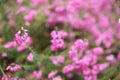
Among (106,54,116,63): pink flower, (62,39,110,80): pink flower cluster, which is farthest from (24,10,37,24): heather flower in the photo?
(106,54,116,63): pink flower

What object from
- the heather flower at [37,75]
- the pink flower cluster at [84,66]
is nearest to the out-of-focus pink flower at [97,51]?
the pink flower cluster at [84,66]

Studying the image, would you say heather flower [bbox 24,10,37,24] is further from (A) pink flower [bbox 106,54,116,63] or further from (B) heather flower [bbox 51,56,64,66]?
(A) pink flower [bbox 106,54,116,63]

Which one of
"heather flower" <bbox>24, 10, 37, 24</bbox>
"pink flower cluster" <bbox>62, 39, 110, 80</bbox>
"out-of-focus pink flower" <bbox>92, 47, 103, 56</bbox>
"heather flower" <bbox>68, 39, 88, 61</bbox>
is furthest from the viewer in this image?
"heather flower" <bbox>24, 10, 37, 24</bbox>

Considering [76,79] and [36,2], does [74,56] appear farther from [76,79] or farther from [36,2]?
[36,2]

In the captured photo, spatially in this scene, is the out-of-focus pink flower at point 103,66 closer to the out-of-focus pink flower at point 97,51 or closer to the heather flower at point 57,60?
the out-of-focus pink flower at point 97,51

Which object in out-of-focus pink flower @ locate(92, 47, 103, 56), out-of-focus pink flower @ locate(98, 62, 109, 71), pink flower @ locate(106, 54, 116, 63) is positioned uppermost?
out-of-focus pink flower @ locate(92, 47, 103, 56)

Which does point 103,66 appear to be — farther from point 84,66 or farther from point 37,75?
point 37,75

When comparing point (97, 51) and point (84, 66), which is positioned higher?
point (97, 51)

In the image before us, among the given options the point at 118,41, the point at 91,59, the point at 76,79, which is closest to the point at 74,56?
the point at 91,59

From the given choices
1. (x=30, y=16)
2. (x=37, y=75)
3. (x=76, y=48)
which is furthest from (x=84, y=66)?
(x=30, y=16)

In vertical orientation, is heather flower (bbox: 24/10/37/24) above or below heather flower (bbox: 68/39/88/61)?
above

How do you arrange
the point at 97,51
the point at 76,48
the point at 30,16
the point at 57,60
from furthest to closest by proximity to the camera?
1. the point at 30,16
2. the point at 97,51
3. the point at 57,60
4. the point at 76,48
